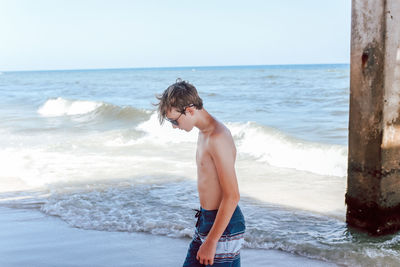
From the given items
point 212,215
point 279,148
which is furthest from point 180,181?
point 212,215

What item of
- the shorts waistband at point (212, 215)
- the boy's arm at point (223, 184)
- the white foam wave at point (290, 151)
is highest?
the boy's arm at point (223, 184)

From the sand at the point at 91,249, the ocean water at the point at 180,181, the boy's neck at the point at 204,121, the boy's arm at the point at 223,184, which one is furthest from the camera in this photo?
the ocean water at the point at 180,181

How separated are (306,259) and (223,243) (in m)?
2.10

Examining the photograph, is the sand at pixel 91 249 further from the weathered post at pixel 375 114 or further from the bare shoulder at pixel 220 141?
the bare shoulder at pixel 220 141

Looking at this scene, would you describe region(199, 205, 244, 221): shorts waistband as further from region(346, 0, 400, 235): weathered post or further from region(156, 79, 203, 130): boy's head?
region(346, 0, 400, 235): weathered post

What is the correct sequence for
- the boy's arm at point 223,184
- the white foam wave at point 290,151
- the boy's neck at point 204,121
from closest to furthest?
the boy's arm at point 223,184
the boy's neck at point 204,121
the white foam wave at point 290,151

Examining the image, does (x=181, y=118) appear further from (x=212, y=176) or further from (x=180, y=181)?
(x=180, y=181)

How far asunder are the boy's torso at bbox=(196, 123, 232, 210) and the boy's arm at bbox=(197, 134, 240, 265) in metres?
0.05

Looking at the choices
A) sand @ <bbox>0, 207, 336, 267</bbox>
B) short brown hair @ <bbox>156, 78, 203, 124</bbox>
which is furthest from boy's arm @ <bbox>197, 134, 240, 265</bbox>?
sand @ <bbox>0, 207, 336, 267</bbox>

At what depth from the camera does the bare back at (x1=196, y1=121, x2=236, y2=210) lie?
2213 mm

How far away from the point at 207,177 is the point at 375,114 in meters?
2.26

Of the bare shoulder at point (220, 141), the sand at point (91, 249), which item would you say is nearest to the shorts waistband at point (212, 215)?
the bare shoulder at point (220, 141)

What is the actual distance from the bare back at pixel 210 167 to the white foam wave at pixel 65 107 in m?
18.9

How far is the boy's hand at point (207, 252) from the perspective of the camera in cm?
221
